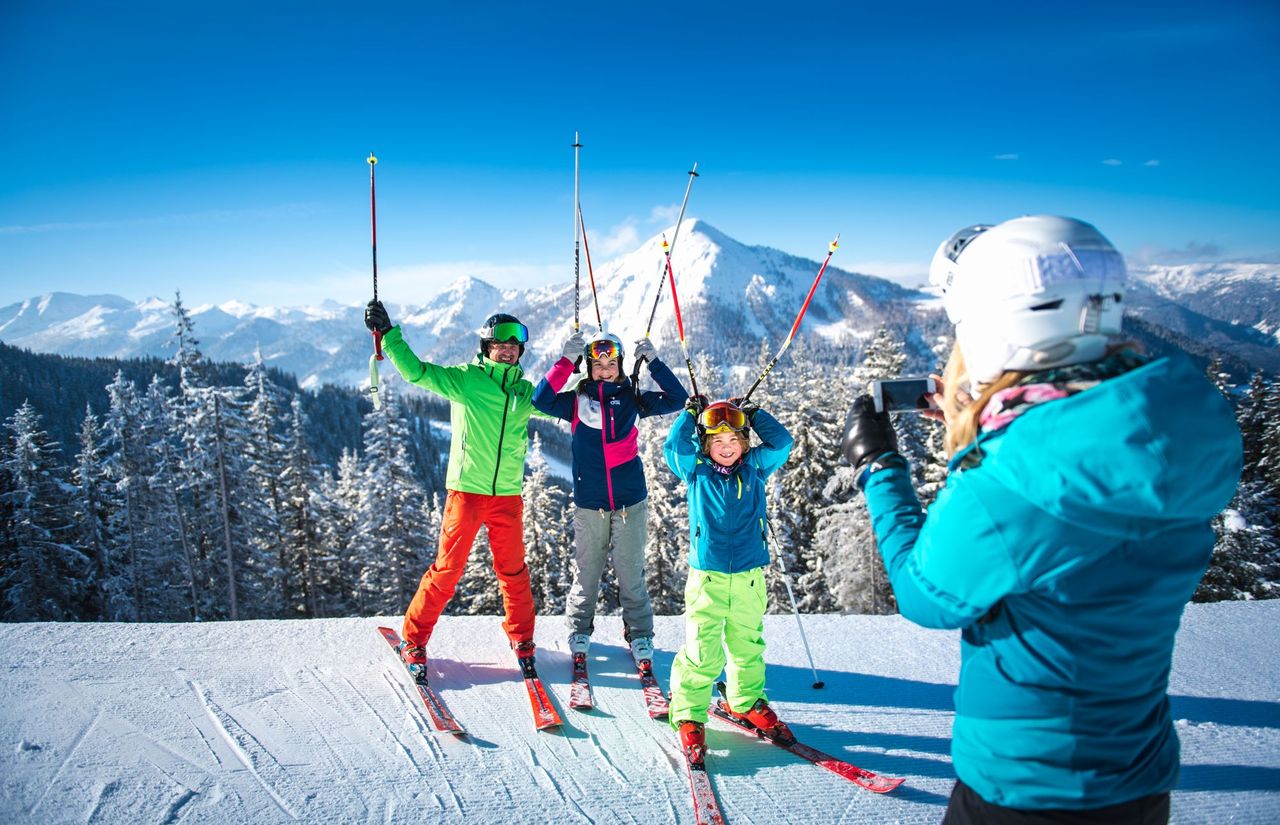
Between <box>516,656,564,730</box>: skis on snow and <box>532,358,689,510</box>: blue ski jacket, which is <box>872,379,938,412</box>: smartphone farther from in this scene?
<box>516,656,564,730</box>: skis on snow

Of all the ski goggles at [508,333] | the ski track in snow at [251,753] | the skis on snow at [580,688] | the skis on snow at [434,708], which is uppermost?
the ski goggles at [508,333]

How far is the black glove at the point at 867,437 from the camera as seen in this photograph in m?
1.97


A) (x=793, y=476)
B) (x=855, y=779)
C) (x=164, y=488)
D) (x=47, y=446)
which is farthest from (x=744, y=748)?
(x=47, y=446)

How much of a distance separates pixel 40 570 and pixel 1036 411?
2818 centimetres

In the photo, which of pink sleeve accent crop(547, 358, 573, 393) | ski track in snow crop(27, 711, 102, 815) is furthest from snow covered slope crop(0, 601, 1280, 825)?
pink sleeve accent crop(547, 358, 573, 393)

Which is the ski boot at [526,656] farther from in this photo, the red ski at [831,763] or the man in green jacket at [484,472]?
the red ski at [831,763]

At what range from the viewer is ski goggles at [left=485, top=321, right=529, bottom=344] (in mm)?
4820

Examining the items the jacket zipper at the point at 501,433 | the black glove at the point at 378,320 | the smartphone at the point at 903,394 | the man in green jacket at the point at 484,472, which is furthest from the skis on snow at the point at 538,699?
the smartphone at the point at 903,394

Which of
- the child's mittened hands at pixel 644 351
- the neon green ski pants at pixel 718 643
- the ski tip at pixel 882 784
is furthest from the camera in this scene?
the child's mittened hands at pixel 644 351

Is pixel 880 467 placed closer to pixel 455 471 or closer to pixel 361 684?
pixel 455 471

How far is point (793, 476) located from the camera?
64.9 ft

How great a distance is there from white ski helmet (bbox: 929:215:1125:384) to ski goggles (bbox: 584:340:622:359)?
3.36m

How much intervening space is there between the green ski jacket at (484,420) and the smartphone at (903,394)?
314 cm

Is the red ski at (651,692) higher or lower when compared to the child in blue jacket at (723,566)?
lower
